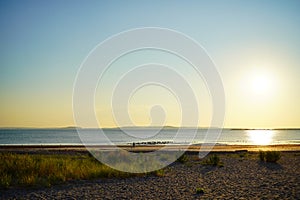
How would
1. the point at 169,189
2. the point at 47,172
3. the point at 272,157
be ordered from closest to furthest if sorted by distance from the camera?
the point at 169,189, the point at 47,172, the point at 272,157

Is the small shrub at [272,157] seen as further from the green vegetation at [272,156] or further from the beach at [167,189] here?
the beach at [167,189]

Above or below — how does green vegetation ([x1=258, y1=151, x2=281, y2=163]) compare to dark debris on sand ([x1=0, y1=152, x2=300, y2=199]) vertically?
above

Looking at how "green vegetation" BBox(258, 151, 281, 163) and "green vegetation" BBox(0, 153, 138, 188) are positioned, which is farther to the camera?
"green vegetation" BBox(258, 151, 281, 163)

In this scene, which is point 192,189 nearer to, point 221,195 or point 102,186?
point 221,195

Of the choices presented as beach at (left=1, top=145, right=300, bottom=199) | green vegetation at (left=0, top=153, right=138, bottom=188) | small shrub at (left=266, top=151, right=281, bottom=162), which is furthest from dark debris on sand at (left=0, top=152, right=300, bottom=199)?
small shrub at (left=266, top=151, right=281, bottom=162)

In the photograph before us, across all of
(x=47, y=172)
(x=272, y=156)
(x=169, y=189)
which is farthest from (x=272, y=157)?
(x=47, y=172)

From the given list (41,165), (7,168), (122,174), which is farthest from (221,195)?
(7,168)

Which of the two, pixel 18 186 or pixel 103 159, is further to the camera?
pixel 103 159

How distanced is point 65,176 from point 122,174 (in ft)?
9.73

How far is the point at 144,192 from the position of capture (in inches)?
516

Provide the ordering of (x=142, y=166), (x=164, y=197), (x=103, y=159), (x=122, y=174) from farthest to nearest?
(x=103, y=159)
(x=142, y=166)
(x=122, y=174)
(x=164, y=197)

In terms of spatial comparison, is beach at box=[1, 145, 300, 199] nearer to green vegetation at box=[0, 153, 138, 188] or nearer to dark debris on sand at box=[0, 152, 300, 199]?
dark debris on sand at box=[0, 152, 300, 199]

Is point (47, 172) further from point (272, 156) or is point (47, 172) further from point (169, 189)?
point (272, 156)

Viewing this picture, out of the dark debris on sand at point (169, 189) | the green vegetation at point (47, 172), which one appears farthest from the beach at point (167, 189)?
the green vegetation at point (47, 172)
